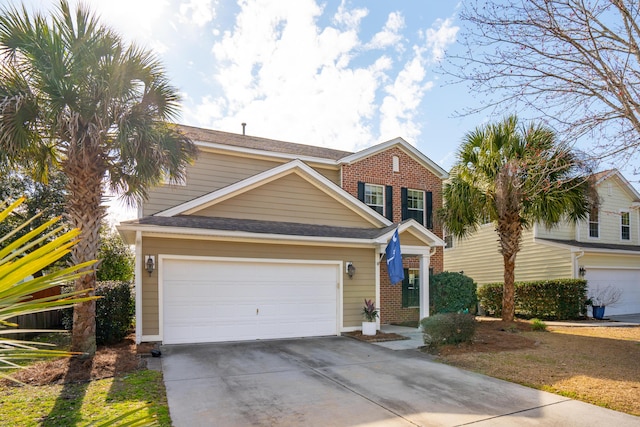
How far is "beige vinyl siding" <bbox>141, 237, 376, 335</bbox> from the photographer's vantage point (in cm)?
1036

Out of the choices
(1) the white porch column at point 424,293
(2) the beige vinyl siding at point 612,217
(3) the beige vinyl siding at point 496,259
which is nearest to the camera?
(1) the white porch column at point 424,293

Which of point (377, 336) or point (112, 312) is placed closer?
point (112, 312)

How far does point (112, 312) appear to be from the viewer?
1059 cm

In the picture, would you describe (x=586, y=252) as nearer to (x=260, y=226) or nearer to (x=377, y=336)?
(x=377, y=336)

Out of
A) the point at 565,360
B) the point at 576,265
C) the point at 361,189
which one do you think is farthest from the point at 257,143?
the point at 576,265

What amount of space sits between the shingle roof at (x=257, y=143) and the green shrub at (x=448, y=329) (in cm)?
822

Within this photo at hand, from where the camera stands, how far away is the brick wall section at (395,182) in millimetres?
15305

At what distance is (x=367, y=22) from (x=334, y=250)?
20.6 ft

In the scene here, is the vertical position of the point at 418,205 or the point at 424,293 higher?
the point at 418,205

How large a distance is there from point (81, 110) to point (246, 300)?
19.5 ft

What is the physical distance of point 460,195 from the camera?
14.2m

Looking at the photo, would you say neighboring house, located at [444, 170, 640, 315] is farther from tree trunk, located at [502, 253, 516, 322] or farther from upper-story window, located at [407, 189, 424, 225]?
tree trunk, located at [502, 253, 516, 322]

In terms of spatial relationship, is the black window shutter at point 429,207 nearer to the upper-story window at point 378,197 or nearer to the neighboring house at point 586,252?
the upper-story window at point 378,197

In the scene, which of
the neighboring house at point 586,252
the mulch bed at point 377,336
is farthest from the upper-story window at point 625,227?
the mulch bed at point 377,336
